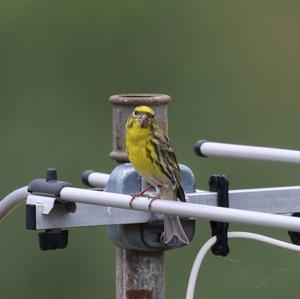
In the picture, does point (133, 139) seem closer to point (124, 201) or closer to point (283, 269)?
point (124, 201)

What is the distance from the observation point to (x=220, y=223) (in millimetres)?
2521

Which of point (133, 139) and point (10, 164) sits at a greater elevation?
point (133, 139)

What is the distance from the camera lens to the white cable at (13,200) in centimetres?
268

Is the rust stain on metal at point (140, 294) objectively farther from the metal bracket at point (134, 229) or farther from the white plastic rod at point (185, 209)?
the white plastic rod at point (185, 209)

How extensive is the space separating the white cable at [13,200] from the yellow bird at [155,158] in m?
0.16

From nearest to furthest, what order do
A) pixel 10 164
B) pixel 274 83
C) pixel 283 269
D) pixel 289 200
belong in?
1. pixel 289 200
2. pixel 283 269
3. pixel 10 164
4. pixel 274 83

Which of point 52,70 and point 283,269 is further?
point 52,70

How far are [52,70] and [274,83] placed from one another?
0.80 metres

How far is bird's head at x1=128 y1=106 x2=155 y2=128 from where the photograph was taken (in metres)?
2.58

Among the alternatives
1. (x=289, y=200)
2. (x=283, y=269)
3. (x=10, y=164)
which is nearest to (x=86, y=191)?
(x=289, y=200)

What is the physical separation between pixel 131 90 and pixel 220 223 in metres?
3.94

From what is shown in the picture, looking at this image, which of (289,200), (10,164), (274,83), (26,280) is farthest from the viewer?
(274,83)

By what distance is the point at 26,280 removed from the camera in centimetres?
568

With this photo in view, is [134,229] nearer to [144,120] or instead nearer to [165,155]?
[144,120]
